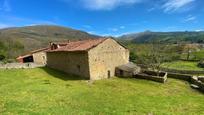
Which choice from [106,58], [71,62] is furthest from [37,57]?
[106,58]

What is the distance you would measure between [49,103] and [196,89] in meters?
22.8

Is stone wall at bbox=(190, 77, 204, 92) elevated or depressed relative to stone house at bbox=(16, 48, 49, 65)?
depressed

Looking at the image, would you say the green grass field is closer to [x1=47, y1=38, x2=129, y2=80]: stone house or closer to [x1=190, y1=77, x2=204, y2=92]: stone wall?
[x1=190, y1=77, x2=204, y2=92]: stone wall

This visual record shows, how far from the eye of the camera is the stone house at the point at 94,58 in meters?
32.4

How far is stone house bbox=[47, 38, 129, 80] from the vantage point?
32.4 m

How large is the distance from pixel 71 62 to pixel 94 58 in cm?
533

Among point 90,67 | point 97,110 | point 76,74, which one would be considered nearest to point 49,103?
point 97,110

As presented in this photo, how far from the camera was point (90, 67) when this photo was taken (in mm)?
32125

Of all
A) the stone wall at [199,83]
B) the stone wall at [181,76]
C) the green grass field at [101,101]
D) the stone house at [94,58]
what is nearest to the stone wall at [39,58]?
the stone house at [94,58]

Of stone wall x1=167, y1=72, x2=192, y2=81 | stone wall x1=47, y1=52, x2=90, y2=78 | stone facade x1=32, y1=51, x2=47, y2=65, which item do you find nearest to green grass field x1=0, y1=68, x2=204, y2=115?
stone wall x1=47, y1=52, x2=90, y2=78

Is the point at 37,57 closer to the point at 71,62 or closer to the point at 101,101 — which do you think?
the point at 71,62

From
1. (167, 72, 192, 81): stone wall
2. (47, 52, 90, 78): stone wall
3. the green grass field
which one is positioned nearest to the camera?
the green grass field

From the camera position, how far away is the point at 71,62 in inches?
1416

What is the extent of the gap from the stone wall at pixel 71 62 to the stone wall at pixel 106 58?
1.16 meters
